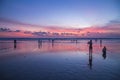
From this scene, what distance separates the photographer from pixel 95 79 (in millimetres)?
17000

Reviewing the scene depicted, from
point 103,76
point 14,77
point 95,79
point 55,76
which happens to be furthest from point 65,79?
point 14,77

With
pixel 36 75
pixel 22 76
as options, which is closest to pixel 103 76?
pixel 36 75

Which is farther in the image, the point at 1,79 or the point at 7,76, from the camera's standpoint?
the point at 7,76

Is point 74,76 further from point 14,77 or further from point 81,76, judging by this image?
point 14,77

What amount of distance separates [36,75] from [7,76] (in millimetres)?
3393

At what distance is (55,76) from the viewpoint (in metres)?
18.0

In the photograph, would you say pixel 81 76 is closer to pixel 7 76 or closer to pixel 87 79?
pixel 87 79

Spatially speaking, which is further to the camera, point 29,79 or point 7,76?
point 7,76

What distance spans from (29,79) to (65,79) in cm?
398

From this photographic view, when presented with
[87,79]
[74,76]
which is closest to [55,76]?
[74,76]

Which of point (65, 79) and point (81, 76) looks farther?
point (81, 76)

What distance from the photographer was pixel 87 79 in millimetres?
17078

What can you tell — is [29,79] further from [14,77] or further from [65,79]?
[65,79]

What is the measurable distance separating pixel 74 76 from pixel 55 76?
88.8 inches
